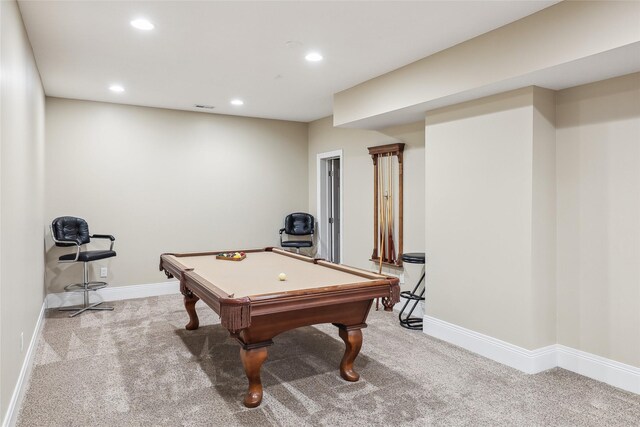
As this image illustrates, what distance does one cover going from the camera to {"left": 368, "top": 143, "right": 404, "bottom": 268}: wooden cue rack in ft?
16.1

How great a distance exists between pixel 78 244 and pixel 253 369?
10.5ft

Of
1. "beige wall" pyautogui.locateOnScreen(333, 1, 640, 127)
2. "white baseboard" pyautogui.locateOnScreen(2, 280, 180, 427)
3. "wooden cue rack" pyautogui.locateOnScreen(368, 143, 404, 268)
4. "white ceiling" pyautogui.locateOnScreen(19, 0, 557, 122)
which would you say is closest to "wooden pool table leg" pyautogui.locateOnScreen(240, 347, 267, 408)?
"white baseboard" pyautogui.locateOnScreen(2, 280, 180, 427)

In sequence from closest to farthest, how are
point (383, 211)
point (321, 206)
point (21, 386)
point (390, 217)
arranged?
1. point (21, 386)
2. point (390, 217)
3. point (383, 211)
4. point (321, 206)

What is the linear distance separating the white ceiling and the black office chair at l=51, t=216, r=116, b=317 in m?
1.54

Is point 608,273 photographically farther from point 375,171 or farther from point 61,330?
point 61,330

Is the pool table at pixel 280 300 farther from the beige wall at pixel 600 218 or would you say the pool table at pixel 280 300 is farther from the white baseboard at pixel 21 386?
the beige wall at pixel 600 218

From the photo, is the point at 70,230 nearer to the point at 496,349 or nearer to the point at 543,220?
the point at 496,349

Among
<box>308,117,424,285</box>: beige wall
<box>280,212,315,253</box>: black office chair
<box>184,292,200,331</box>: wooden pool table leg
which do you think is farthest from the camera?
<box>280,212,315,253</box>: black office chair

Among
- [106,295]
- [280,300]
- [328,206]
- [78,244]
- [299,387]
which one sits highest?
[328,206]

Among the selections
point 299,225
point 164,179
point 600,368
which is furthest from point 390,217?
point 164,179

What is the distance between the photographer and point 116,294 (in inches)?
214

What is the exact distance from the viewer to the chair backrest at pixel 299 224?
644 centimetres

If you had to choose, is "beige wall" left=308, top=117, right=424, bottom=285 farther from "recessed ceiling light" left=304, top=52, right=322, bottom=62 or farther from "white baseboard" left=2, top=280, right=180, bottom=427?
"white baseboard" left=2, top=280, right=180, bottom=427

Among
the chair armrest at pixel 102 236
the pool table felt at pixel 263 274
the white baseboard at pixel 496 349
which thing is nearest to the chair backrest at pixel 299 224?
the pool table felt at pixel 263 274
